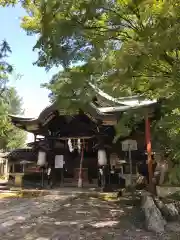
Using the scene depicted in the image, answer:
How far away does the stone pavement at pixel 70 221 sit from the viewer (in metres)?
6.81

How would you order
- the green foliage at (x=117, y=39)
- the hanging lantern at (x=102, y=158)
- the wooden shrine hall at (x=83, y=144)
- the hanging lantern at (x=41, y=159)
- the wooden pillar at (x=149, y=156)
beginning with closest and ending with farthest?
the green foliage at (x=117, y=39) < the wooden pillar at (x=149, y=156) < the hanging lantern at (x=102, y=158) < the wooden shrine hall at (x=83, y=144) < the hanging lantern at (x=41, y=159)

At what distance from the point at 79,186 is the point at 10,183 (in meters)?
4.37

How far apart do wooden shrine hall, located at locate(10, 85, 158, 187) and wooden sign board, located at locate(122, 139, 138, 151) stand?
2.16 ft

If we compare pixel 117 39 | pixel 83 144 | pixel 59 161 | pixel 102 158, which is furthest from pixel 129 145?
pixel 117 39

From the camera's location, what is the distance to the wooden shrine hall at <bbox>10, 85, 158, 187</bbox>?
14477mm

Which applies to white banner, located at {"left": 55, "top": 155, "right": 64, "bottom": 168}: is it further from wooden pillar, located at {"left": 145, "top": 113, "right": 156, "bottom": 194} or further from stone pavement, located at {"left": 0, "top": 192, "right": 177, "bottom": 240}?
wooden pillar, located at {"left": 145, "top": 113, "right": 156, "bottom": 194}

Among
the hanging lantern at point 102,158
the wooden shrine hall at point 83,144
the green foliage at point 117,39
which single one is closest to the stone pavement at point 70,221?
the green foliage at point 117,39

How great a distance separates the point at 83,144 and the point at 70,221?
306 inches

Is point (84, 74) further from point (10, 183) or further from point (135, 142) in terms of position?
point (10, 183)

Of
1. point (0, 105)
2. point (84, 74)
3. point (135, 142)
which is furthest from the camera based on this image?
point (0, 105)

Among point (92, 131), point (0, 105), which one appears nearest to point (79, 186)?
point (92, 131)

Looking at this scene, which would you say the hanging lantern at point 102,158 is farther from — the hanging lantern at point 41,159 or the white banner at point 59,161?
the hanging lantern at point 41,159

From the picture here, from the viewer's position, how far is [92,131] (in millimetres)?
15672

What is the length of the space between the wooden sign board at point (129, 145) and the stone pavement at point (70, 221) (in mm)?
3443
